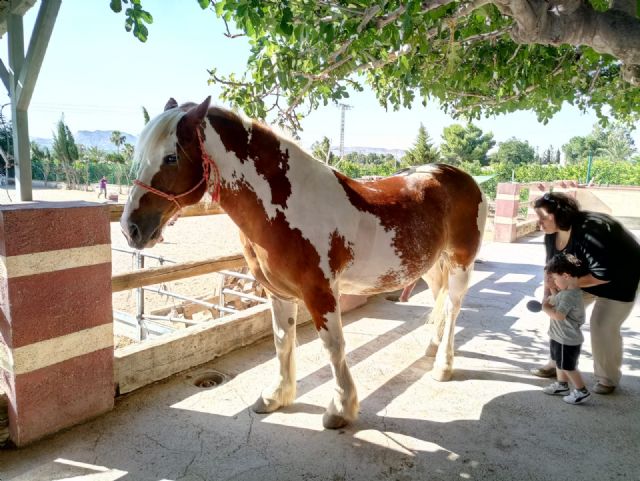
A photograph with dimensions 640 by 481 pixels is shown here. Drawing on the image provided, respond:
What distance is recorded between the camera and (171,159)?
2084 mm

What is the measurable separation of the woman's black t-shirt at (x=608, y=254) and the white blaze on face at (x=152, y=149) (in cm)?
285

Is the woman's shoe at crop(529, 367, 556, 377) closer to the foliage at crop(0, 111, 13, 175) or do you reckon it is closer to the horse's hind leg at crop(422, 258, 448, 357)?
the horse's hind leg at crop(422, 258, 448, 357)

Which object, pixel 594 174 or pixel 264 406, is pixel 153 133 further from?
pixel 594 174

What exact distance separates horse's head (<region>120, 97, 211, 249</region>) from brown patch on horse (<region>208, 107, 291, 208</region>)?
6.8 inches

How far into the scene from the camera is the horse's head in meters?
2.05

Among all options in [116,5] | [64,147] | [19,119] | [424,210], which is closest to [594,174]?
[424,210]

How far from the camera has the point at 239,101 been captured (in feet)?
12.2

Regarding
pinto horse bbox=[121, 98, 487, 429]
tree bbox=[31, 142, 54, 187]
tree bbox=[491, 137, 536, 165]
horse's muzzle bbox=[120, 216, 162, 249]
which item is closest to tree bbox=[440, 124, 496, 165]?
tree bbox=[491, 137, 536, 165]

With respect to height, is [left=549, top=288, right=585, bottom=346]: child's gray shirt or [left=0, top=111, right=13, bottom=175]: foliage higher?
[left=0, top=111, right=13, bottom=175]: foliage

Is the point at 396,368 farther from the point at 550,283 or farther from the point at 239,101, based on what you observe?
the point at 239,101

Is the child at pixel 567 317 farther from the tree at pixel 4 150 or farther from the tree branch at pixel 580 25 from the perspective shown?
the tree at pixel 4 150

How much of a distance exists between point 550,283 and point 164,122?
2924mm

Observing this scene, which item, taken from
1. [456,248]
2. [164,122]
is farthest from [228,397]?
[456,248]

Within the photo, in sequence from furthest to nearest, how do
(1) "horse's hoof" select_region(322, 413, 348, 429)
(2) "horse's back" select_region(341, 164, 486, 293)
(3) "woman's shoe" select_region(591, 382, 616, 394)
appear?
(3) "woman's shoe" select_region(591, 382, 616, 394), (2) "horse's back" select_region(341, 164, 486, 293), (1) "horse's hoof" select_region(322, 413, 348, 429)
